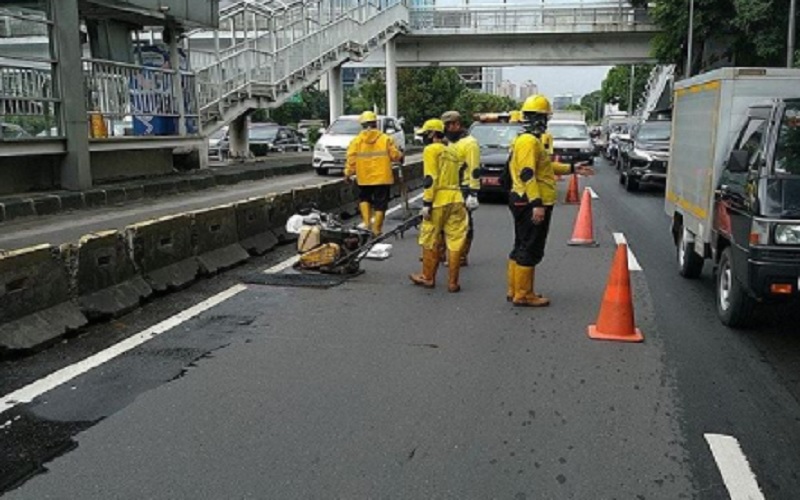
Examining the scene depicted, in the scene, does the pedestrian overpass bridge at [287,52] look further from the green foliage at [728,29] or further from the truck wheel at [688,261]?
the truck wheel at [688,261]

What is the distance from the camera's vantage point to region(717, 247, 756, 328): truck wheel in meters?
6.41

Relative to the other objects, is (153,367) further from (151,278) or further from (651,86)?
(651,86)

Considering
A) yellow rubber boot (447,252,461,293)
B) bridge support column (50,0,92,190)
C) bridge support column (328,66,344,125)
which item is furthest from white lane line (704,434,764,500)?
bridge support column (328,66,344,125)

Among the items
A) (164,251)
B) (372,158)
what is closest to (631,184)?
(372,158)

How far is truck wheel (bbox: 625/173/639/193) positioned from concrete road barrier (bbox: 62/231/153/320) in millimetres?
15714

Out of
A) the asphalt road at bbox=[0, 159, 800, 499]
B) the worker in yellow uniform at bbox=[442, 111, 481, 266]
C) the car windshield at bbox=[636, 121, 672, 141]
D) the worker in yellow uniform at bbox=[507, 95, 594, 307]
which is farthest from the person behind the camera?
the car windshield at bbox=[636, 121, 672, 141]

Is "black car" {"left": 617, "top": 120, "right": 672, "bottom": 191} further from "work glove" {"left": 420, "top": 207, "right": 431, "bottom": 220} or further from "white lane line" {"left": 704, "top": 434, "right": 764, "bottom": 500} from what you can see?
"white lane line" {"left": 704, "top": 434, "right": 764, "bottom": 500}

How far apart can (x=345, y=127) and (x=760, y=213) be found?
19.2 metres

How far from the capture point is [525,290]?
7406 millimetres

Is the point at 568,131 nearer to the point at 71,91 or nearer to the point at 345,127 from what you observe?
the point at 345,127

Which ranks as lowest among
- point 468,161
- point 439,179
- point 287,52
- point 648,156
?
point 648,156

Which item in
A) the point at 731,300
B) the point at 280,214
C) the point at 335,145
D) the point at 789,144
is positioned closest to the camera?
the point at 789,144

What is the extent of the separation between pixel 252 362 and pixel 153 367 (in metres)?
0.69

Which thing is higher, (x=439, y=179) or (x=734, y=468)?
(x=439, y=179)
